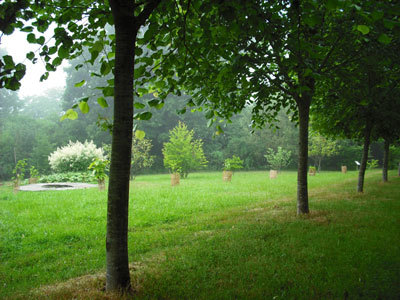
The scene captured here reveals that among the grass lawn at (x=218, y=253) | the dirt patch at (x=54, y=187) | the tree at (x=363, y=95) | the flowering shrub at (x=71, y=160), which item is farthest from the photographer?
the flowering shrub at (x=71, y=160)

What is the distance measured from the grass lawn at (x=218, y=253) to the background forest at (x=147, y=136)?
104ft

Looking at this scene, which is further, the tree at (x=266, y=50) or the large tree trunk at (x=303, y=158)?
the large tree trunk at (x=303, y=158)

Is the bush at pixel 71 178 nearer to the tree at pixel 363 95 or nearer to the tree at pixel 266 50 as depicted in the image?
the tree at pixel 363 95

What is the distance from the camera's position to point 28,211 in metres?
9.19

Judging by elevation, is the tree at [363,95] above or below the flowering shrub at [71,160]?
above

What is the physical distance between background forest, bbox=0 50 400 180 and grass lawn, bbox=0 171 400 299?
31552 mm

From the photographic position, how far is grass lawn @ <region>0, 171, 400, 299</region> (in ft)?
11.2

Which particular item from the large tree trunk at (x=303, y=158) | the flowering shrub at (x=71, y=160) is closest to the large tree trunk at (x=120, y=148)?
the large tree trunk at (x=303, y=158)

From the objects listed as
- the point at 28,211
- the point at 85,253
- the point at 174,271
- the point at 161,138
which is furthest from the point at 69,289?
the point at 161,138

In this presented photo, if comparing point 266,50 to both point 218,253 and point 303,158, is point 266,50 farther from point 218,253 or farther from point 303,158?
point 218,253

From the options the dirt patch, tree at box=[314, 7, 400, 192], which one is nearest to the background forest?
the dirt patch

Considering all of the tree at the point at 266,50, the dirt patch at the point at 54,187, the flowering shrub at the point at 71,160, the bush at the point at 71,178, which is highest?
the tree at the point at 266,50

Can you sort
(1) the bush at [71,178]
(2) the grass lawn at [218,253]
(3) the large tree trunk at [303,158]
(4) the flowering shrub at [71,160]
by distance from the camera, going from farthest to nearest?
(4) the flowering shrub at [71,160]
(1) the bush at [71,178]
(3) the large tree trunk at [303,158]
(2) the grass lawn at [218,253]

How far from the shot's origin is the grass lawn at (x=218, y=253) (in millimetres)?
3402
